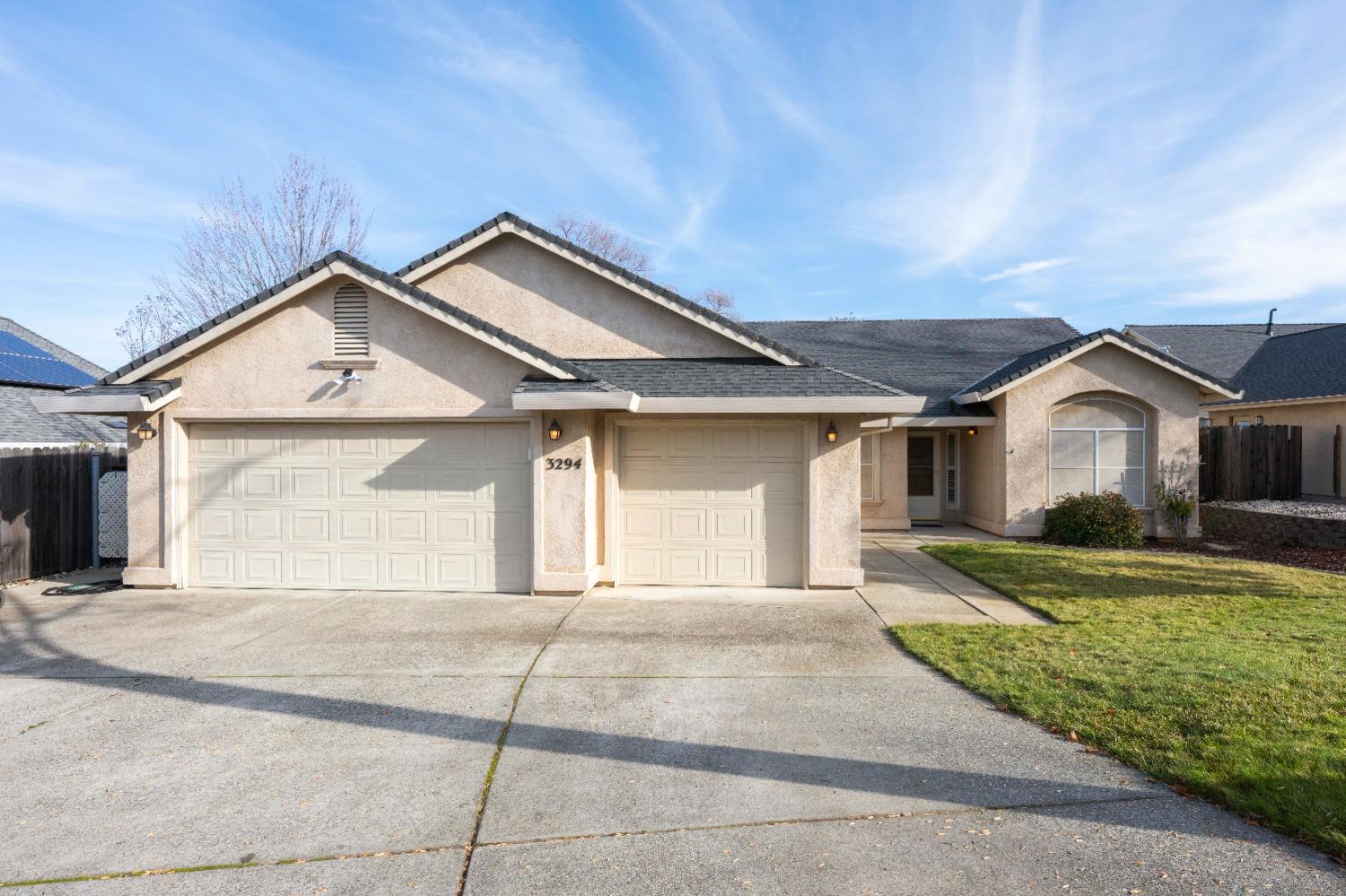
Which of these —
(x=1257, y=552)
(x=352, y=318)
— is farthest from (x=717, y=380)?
(x=1257, y=552)

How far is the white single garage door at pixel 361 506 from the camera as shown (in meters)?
9.18

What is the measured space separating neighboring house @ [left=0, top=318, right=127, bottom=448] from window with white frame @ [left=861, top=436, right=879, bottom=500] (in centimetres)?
1617

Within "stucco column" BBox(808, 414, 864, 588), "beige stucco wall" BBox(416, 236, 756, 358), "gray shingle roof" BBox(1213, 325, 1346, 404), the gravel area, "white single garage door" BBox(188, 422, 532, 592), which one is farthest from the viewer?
"gray shingle roof" BBox(1213, 325, 1346, 404)

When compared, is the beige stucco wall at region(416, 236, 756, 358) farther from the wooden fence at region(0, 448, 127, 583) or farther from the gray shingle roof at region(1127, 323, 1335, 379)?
the gray shingle roof at region(1127, 323, 1335, 379)

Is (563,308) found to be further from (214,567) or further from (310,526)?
(214,567)

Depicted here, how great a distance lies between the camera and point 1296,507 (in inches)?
600

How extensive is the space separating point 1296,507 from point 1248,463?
220cm

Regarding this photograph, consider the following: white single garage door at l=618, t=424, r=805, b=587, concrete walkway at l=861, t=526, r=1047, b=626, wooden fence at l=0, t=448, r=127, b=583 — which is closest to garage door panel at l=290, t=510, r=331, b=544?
white single garage door at l=618, t=424, r=805, b=587

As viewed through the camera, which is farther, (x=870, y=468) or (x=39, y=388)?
(x=39, y=388)

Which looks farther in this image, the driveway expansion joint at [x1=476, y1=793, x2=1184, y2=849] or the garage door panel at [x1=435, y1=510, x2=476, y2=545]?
the garage door panel at [x1=435, y1=510, x2=476, y2=545]


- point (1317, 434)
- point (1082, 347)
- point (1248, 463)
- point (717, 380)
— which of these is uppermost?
point (1082, 347)

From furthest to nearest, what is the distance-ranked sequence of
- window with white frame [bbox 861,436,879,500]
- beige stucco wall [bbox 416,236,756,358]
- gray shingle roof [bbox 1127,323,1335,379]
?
gray shingle roof [bbox 1127,323,1335,379] < window with white frame [bbox 861,436,879,500] < beige stucco wall [bbox 416,236,756,358]

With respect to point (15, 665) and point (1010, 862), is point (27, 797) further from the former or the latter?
point (1010, 862)

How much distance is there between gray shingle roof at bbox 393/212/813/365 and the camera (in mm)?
10117
